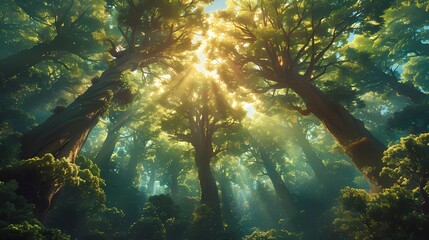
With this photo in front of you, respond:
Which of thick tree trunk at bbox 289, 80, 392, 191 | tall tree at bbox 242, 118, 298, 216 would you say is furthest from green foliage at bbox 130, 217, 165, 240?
tall tree at bbox 242, 118, 298, 216

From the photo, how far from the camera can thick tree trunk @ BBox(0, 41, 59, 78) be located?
12188 millimetres

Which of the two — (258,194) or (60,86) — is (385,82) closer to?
(258,194)

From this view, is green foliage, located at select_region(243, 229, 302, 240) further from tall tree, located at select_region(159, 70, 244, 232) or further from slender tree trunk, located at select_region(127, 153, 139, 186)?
slender tree trunk, located at select_region(127, 153, 139, 186)

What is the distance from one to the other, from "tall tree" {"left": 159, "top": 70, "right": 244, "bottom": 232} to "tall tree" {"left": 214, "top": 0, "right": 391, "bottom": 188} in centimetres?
301

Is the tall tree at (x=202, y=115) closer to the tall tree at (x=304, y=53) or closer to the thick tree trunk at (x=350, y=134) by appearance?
the tall tree at (x=304, y=53)

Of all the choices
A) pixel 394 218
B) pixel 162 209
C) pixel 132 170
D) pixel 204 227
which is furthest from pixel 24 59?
pixel 132 170

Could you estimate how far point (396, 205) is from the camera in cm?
550

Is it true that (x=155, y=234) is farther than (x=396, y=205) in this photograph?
Yes

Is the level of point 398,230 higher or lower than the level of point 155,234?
lower

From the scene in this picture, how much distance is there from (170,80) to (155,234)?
28.7 feet

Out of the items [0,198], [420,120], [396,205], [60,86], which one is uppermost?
[60,86]

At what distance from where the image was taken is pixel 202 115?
16609mm

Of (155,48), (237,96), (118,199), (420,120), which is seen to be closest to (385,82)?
(420,120)

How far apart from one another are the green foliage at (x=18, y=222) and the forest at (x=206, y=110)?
0.02 metres
